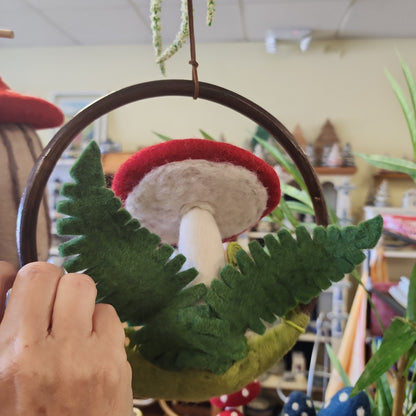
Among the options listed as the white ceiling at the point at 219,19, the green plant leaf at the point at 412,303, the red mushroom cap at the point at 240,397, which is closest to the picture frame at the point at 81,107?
the white ceiling at the point at 219,19

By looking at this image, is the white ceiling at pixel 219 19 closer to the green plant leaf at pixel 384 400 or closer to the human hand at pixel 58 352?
the green plant leaf at pixel 384 400

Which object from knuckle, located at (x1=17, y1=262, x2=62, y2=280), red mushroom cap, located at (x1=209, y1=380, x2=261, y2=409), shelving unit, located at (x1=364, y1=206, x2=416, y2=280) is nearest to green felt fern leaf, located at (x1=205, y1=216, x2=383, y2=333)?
knuckle, located at (x1=17, y1=262, x2=62, y2=280)

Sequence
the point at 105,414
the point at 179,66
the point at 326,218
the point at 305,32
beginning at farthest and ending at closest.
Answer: the point at 179,66 → the point at 305,32 → the point at 326,218 → the point at 105,414

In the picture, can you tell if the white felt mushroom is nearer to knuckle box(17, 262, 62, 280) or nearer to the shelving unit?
knuckle box(17, 262, 62, 280)

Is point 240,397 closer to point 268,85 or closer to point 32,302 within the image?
point 32,302

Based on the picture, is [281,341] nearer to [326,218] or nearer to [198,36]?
[326,218]

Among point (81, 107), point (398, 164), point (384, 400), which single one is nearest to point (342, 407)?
point (384, 400)

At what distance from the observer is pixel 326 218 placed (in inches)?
13.5

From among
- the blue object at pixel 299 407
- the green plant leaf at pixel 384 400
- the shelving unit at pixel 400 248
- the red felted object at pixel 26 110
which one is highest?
the red felted object at pixel 26 110

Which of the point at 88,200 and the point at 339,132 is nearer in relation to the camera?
the point at 88,200

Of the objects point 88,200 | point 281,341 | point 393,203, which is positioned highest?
point 88,200

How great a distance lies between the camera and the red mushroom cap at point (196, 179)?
1.03 ft

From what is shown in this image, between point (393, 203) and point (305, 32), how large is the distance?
1.15 metres

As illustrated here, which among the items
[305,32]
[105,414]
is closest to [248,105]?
[105,414]
